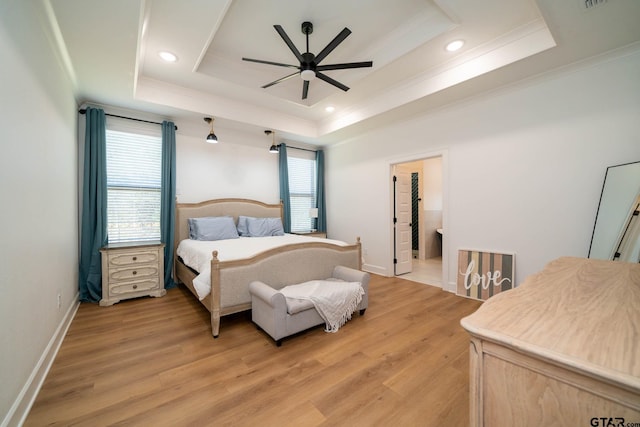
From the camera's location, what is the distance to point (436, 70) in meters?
3.19

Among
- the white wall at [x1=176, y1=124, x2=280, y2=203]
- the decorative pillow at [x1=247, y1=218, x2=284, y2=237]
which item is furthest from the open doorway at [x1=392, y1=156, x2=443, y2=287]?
the white wall at [x1=176, y1=124, x2=280, y2=203]

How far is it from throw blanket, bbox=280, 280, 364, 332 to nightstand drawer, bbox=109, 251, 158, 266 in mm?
2077

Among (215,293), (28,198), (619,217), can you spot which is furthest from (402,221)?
(28,198)

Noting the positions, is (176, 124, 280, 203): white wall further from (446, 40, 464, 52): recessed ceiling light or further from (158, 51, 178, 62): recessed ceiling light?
(446, 40, 464, 52): recessed ceiling light

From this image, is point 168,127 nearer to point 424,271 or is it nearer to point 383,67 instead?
point 383,67

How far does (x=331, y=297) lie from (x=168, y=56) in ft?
10.6

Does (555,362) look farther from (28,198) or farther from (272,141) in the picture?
(272,141)

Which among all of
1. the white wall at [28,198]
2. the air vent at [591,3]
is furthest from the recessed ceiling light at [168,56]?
the air vent at [591,3]

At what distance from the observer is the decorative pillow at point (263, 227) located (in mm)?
4387

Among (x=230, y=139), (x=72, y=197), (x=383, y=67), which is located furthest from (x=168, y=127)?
(x=383, y=67)

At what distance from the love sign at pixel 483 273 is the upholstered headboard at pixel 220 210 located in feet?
11.0

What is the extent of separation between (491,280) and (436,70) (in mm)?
2749

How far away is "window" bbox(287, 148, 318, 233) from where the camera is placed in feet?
18.2

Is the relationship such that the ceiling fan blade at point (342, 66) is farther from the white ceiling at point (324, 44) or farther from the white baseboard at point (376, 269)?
the white baseboard at point (376, 269)
